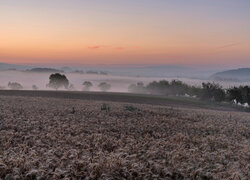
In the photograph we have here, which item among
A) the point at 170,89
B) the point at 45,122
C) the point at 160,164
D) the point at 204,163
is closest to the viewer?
the point at 160,164

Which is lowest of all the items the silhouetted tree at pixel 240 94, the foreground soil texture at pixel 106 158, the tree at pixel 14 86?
the foreground soil texture at pixel 106 158

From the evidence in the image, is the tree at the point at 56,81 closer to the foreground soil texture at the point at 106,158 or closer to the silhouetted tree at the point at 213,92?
the silhouetted tree at the point at 213,92

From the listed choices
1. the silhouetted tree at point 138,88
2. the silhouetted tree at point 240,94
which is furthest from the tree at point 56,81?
the silhouetted tree at point 240,94

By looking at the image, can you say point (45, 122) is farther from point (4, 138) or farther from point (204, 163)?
point (204, 163)

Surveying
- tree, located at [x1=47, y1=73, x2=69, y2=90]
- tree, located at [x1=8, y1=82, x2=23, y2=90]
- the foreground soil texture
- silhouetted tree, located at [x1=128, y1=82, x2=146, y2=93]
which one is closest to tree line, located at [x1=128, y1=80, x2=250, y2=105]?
silhouetted tree, located at [x1=128, y1=82, x2=146, y2=93]

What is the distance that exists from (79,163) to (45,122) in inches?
372

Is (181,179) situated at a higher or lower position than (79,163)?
lower

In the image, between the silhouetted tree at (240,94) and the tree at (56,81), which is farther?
the tree at (56,81)

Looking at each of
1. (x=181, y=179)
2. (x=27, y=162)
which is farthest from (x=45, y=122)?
(x=181, y=179)

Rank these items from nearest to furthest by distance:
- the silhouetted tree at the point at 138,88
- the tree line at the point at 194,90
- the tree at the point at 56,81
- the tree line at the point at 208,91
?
the tree line at the point at 208,91 < the tree line at the point at 194,90 < the tree at the point at 56,81 < the silhouetted tree at the point at 138,88

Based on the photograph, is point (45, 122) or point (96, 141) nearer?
point (96, 141)

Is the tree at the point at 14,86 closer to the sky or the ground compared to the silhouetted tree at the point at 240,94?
closer to the sky

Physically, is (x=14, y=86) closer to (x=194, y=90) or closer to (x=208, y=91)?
(x=194, y=90)

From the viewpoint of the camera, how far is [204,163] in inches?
337
